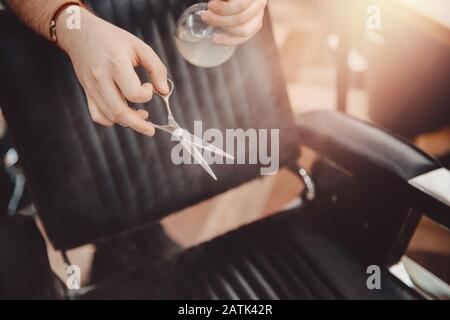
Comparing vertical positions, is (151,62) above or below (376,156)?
above

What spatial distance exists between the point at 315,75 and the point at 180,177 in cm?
146

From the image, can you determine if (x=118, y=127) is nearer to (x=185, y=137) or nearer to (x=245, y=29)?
(x=185, y=137)

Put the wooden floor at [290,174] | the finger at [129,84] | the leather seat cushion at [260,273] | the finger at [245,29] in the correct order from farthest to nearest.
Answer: the wooden floor at [290,174] → the leather seat cushion at [260,273] → the finger at [245,29] → the finger at [129,84]

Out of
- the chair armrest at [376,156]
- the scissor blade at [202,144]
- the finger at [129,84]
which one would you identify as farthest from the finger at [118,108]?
the chair armrest at [376,156]

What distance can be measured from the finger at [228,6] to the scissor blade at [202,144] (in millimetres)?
198

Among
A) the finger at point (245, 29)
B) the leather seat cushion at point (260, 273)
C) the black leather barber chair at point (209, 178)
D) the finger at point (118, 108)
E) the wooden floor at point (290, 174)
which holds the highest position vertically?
the finger at point (245, 29)

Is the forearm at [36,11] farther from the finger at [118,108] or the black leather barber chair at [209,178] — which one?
the finger at [118,108]

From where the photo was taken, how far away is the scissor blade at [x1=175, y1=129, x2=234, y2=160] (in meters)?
0.76

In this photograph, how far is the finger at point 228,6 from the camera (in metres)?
0.64

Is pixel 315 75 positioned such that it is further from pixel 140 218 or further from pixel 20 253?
pixel 20 253

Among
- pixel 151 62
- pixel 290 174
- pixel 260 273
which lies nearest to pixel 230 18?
pixel 151 62

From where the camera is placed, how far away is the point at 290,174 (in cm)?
178

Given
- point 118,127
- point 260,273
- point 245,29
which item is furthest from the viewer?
point 260,273

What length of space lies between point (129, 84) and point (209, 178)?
0.40 meters
